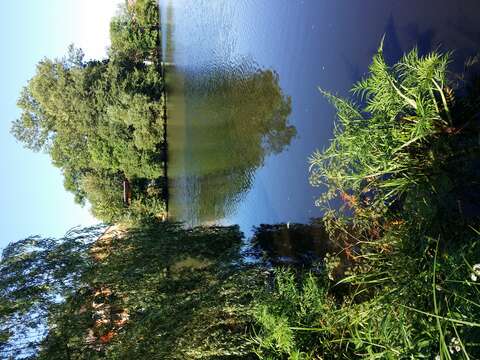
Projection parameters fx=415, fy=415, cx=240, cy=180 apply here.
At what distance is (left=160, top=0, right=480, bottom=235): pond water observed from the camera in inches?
233

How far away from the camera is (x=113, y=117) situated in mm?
16125

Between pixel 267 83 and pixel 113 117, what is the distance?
807cm

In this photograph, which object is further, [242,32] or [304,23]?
[242,32]

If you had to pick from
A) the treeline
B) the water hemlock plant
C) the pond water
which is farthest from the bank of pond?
the treeline

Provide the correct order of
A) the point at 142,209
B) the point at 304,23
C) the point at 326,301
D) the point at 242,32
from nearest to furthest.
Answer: the point at 326,301 < the point at 304,23 < the point at 242,32 < the point at 142,209

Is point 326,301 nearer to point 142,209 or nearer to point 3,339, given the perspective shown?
point 3,339

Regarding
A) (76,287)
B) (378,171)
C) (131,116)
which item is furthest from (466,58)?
(131,116)

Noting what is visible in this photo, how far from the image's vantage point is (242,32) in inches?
500

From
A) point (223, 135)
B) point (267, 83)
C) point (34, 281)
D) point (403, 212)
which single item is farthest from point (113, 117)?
point (403, 212)

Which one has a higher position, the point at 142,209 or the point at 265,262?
the point at 142,209

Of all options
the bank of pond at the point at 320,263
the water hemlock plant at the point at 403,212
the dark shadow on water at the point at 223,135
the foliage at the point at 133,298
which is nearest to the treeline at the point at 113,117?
the dark shadow on water at the point at 223,135

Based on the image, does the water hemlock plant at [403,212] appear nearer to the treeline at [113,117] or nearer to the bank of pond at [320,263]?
the bank of pond at [320,263]

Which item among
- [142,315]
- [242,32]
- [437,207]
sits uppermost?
[242,32]

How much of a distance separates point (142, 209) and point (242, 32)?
26.2 feet
